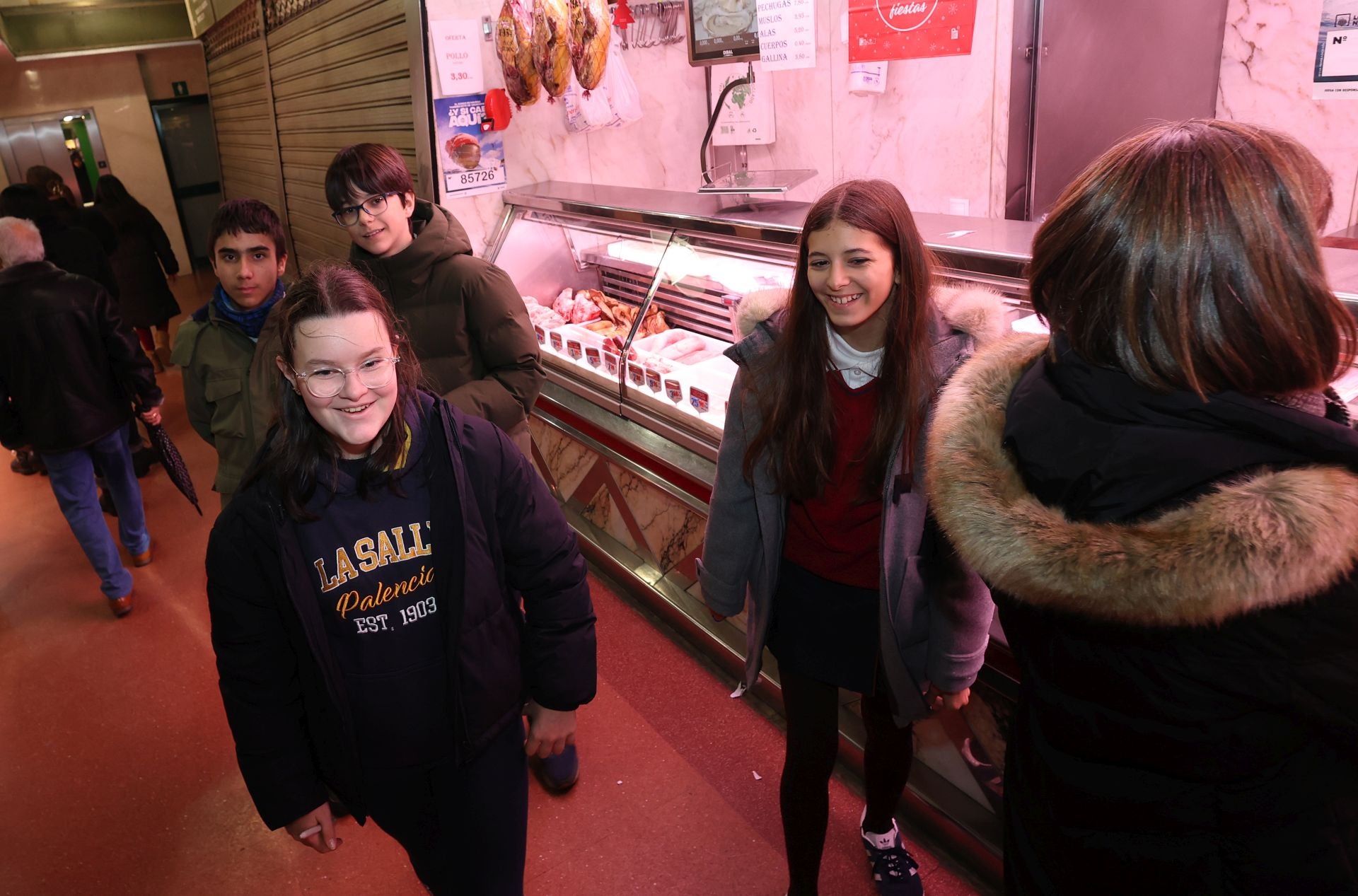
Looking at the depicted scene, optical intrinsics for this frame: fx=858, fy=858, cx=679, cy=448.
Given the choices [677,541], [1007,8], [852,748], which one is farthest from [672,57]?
[852,748]

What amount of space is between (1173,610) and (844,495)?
0.95 m

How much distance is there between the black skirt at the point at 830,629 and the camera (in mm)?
1927

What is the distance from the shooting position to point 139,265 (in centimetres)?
688

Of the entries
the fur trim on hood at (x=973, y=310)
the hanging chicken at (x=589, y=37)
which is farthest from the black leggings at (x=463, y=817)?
the hanging chicken at (x=589, y=37)

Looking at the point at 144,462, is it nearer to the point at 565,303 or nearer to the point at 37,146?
the point at 565,303

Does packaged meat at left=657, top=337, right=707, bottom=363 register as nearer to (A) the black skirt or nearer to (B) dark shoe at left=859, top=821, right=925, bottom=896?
(A) the black skirt

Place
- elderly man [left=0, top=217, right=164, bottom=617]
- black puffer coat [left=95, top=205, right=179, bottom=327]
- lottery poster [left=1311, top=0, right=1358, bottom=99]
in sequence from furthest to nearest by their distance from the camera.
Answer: black puffer coat [left=95, top=205, right=179, bottom=327]
elderly man [left=0, top=217, right=164, bottom=617]
lottery poster [left=1311, top=0, right=1358, bottom=99]

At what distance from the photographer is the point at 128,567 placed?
4.57 meters

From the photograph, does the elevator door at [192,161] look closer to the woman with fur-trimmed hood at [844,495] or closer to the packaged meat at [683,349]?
the packaged meat at [683,349]

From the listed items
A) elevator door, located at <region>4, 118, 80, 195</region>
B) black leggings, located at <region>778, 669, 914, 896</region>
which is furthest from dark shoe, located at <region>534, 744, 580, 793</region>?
elevator door, located at <region>4, 118, 80, 195</region>

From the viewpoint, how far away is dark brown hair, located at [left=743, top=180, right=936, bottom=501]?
173 centimetres

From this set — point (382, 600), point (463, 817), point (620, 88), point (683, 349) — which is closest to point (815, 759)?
point (463, 817)

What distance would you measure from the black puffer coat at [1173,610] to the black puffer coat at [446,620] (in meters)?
0.87

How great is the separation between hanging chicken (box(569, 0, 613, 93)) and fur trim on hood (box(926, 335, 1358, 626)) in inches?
124
